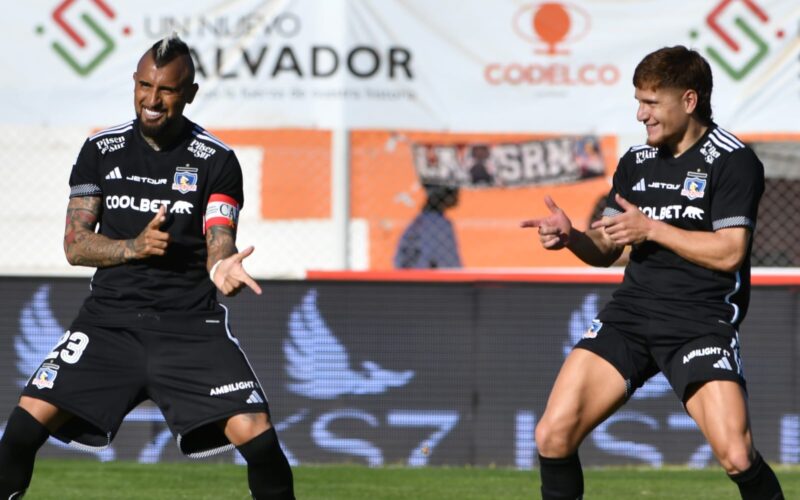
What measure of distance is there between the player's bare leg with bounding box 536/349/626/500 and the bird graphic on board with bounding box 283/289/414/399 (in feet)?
14.5

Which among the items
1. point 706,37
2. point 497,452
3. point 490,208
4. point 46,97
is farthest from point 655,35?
point 46,97

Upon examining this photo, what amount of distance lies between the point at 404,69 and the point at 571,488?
6.59m

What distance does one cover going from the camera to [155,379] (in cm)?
629

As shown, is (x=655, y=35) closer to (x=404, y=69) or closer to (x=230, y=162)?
(x=404, y=69)

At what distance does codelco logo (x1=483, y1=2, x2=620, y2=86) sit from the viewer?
1264cm

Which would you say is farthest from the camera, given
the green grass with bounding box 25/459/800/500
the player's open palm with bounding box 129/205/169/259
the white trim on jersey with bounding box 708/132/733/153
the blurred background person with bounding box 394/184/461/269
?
the blurred background person with bounding box 394/184/461/269

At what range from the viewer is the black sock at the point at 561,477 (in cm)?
650

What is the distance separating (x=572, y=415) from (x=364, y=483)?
3603mm

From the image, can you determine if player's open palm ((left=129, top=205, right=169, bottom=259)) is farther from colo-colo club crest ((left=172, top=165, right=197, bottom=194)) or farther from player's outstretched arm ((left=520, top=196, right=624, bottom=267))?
player's outstretched arm ((left=520, top=196, right=624, bottom=267))

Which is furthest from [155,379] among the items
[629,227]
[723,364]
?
[723,364]

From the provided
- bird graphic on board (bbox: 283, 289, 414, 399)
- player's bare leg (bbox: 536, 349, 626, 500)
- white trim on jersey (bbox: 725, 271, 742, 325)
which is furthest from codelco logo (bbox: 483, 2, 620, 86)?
player's bare leg (bbox: 536, 349, 626, 500)

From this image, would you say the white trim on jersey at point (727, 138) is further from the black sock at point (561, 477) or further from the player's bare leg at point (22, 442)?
the player's bare leg at point (22, 442)

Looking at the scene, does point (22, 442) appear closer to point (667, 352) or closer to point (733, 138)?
point (667, 352)

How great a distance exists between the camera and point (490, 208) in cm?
1255
